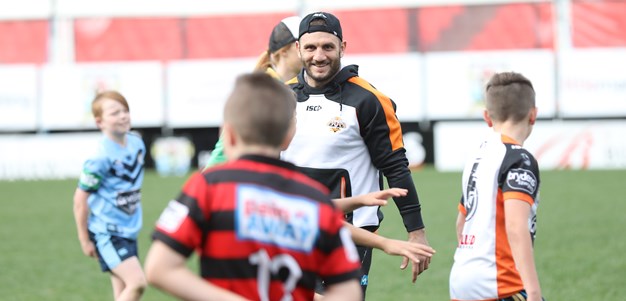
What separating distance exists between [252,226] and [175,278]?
0.25 m

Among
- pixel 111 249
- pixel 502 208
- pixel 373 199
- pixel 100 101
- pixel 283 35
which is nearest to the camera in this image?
pixel 373 199

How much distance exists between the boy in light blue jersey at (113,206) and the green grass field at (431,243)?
1.95 m

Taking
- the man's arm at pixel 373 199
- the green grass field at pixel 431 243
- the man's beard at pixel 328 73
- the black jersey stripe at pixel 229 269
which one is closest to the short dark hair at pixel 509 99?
the man's beard at pixel 328 73

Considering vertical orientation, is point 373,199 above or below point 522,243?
above

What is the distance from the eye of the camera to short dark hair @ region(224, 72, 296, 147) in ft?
9.04

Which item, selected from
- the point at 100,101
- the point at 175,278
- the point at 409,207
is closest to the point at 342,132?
the point at 409,207

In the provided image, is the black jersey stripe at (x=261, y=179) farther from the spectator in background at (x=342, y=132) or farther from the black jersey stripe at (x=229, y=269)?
the spectator in background at (x=342, y=132)

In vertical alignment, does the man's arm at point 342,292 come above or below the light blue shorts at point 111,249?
above

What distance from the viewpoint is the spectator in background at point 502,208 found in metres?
4.09

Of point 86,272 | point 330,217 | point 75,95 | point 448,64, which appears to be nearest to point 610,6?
point 448,64

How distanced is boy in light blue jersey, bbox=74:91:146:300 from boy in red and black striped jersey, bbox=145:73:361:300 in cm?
366

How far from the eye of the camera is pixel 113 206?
660 cm

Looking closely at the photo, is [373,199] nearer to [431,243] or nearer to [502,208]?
[502,208]

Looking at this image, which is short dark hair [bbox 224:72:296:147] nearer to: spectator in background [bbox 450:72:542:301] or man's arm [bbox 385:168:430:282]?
spectator in background [bbox 450:72:542:301]
